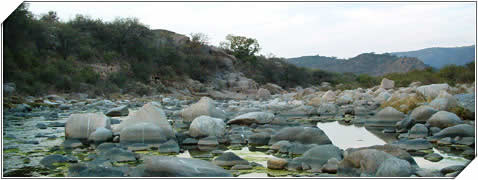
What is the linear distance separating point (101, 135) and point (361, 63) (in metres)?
58.4

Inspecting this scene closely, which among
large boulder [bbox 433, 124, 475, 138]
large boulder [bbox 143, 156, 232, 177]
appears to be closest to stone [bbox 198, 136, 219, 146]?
large boulder [bbox 143, 156, 232, 177]

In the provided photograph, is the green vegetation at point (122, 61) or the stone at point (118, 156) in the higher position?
the green vegetation at point (122, 61)

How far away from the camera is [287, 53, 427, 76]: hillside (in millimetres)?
46531

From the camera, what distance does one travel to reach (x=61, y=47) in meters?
22.1

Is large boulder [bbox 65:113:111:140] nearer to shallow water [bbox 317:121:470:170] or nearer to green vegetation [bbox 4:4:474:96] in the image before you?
shallow water [bbox 317:121:470:170]

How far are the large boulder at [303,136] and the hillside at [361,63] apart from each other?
39.2m

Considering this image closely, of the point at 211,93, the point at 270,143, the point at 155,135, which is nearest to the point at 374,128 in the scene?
the point at 270,143

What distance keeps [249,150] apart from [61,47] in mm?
21004

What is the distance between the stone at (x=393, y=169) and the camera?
238 centimetres

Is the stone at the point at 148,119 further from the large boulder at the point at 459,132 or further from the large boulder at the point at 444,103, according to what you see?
the large boulder at the point at 444,103

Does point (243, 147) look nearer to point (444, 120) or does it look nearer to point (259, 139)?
point (259, 139)

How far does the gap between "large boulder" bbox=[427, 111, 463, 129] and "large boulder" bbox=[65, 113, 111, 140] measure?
370cm

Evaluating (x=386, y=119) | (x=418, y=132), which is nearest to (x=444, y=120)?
(x=418, y=132)

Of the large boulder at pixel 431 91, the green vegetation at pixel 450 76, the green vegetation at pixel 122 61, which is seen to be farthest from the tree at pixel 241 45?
the large boulder at pixel 431 91
